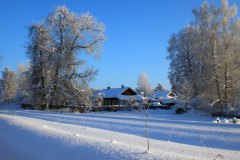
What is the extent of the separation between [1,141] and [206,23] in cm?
3079

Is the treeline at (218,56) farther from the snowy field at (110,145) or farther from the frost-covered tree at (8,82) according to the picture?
the frost-covered tree at (8,82)

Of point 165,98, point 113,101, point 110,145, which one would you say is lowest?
point 110,145

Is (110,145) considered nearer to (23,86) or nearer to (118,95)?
(23,86)

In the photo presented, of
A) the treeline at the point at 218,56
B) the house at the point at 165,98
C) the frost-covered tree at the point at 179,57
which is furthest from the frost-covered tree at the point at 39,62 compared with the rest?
the frost-covered tree at the point at 179,57

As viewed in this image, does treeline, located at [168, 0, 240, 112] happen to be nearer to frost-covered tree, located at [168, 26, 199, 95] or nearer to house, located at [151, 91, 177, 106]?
house, located at [151, 91, 177, 106]

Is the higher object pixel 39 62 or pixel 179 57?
pixel 179 57

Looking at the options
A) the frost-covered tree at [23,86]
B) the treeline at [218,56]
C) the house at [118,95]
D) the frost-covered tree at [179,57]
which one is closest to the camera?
the treeline at [218,56]

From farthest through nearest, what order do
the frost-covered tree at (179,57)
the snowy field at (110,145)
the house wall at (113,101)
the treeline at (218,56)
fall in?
1. the house wall at (113,101)
2. the frost-covered tree at (179,57)
3. the treeline at (218,56)
4. the snowy field at (110,145)

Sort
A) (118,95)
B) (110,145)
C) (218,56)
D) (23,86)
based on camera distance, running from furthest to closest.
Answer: (118,95), (23,86), (218,56), (110,145)

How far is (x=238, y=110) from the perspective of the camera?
104 feet

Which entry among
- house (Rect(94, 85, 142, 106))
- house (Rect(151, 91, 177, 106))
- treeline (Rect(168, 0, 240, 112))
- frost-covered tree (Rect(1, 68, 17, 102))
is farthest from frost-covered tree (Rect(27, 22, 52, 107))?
frost-covered tree (Rect(1, 68, 17, 102))

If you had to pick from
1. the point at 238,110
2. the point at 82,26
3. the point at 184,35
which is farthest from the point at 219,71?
the point at 184,35

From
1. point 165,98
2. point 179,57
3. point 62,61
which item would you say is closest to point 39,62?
point 62,61

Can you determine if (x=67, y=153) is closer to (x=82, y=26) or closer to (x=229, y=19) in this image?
(x=229, y=19)
